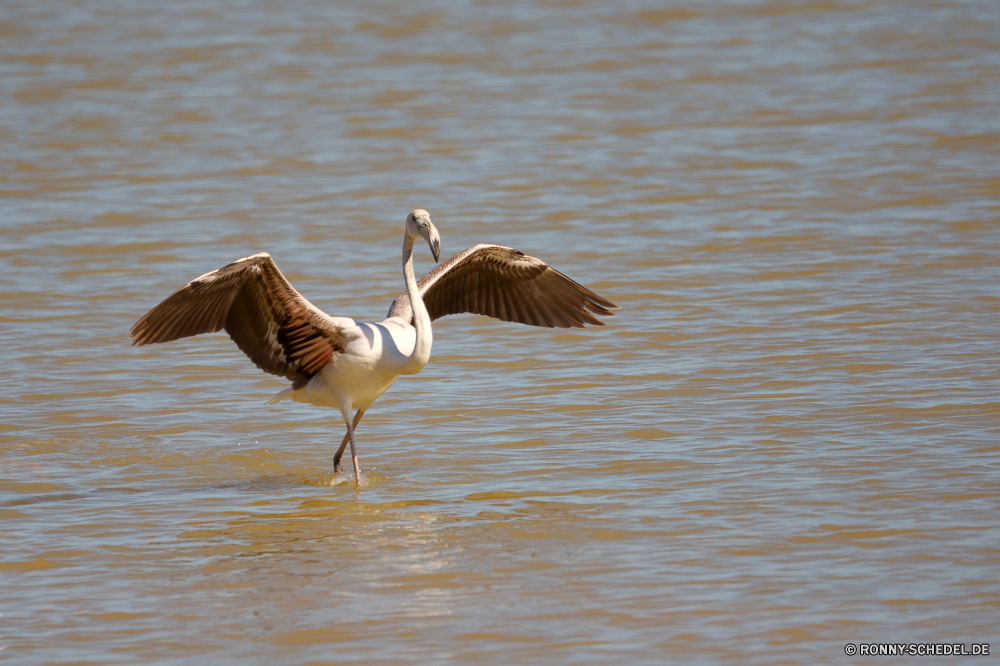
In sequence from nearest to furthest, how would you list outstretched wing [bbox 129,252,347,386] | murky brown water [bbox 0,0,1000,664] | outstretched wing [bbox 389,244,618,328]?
1. murky brown water [bbox 0,0,1000,664]
2. outstretched wing [bbox 129,252,347,386]
3. outstretched wing [bbox 389,244,618,328]

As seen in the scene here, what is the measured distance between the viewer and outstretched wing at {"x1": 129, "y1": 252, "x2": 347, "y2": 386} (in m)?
7.19

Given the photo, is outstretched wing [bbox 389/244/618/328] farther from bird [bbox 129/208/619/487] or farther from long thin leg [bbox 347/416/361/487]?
long thin leg [bbox 347/416/361/487]

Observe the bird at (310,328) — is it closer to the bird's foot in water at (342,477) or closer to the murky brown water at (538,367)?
the bird's foot in water at (342,477)

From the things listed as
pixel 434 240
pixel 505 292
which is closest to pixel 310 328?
pixel 434 240

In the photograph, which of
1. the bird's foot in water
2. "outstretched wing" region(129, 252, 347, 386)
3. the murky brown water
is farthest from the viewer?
the bird's foot in water

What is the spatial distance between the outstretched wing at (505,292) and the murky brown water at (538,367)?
0.73 metres

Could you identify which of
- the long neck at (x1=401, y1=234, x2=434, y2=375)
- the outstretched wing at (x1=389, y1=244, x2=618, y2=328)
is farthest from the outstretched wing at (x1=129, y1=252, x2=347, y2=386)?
the outstretched wing at (x1=389, y1=244, x2=618, y2=328)

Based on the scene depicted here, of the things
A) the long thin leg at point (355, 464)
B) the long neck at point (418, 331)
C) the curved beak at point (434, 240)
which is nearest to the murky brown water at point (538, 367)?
the long thin leg at point (355, 464)

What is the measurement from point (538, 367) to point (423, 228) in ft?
8.37

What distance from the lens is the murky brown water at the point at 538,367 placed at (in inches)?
222

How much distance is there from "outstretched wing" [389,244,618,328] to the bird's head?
0.45 metres

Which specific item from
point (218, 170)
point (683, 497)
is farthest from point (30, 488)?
point (218, 170)

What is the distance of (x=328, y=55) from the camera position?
849 inches

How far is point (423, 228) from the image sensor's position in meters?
7.36
